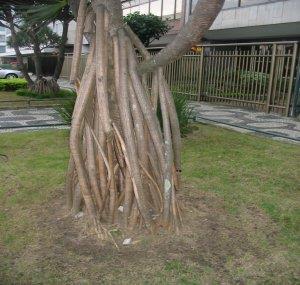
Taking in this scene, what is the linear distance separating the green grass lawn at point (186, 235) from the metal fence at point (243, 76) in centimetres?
651

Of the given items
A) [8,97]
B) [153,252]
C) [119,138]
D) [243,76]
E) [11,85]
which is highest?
[119,138]

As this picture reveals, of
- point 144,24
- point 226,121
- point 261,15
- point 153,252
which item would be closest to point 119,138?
point 153,252

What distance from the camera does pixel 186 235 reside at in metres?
3.77

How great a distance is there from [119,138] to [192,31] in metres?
1.13

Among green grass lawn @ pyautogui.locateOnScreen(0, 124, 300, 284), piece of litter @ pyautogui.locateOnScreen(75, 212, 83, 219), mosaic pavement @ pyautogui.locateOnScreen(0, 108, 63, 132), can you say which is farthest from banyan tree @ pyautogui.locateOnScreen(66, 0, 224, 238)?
mosaic pavement @ pyautogui.locateOnScreen(0, 108, 63, 132)

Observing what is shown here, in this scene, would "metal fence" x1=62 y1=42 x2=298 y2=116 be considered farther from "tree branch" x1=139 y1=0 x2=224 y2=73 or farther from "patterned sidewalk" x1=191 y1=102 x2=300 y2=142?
"tree branch" x1=139 y1=0 x2=224 y2=73

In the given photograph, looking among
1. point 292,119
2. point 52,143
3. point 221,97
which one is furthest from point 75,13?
point 221,97

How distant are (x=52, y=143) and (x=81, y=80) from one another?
364cm

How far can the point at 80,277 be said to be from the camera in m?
3.14

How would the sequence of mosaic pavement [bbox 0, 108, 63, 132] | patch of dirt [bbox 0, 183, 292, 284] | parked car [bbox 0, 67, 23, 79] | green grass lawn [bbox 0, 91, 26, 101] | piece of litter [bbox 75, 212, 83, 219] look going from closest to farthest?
patch of dirt [bbox 0, 183, 292, 284]
piece of litter [bbox 75, 212, 83, 219]
mosaic pavement [bbox 0, 108, 63, 132]
green grass lawn [bbox 0, 91, 26, 101]
parked car [bbox 0, 67, 23, 79]

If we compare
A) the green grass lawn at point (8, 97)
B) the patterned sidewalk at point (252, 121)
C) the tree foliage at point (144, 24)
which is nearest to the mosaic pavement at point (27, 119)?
the green grass lawn at point (8, 97)

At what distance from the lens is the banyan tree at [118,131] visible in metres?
3.63

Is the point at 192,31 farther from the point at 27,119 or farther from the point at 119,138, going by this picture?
the point at 27,119

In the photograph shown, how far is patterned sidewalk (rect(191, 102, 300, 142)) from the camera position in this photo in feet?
28.7
